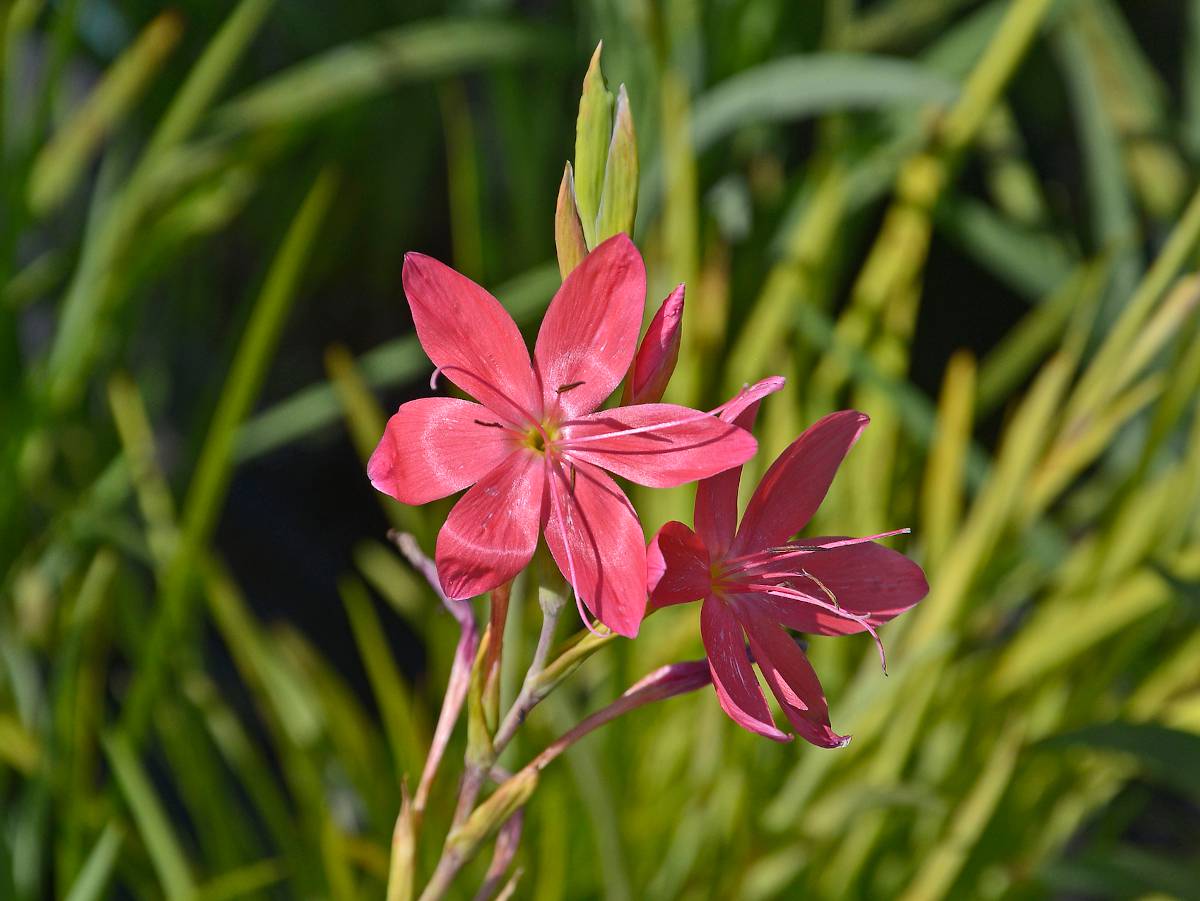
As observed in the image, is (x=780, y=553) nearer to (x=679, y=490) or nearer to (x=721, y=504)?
(x=721, y=504)

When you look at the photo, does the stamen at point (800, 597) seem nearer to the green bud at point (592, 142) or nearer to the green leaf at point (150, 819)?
the green bud at point (592, 142)

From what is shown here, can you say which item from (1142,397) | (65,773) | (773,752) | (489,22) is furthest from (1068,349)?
(65,773)

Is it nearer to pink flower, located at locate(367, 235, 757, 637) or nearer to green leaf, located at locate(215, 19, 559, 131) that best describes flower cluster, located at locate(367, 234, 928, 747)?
pink flower, located at locate(367, 235, 757, 637)

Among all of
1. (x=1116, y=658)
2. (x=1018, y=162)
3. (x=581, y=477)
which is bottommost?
(x=1116, y=658)

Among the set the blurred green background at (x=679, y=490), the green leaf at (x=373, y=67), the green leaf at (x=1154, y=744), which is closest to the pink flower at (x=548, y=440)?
the blurred green background at (x=679, y=490)

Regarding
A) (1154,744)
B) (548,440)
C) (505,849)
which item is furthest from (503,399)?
(1154,744)

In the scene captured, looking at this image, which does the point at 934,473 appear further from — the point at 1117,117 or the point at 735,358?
the point at 1117,117

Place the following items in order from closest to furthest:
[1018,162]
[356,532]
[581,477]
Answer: [581,477] < [1018,162] < [356,532]
